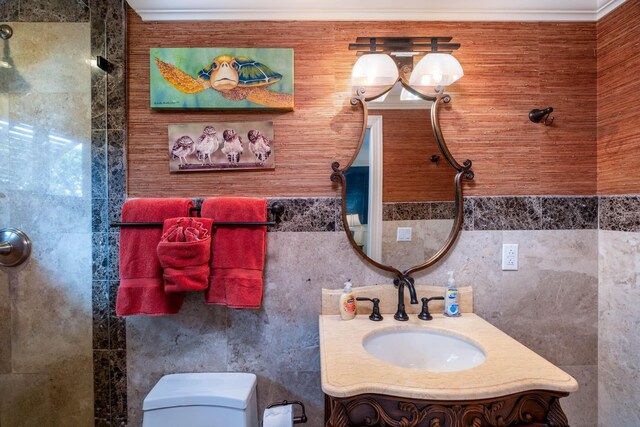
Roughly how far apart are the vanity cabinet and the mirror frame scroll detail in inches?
23.0

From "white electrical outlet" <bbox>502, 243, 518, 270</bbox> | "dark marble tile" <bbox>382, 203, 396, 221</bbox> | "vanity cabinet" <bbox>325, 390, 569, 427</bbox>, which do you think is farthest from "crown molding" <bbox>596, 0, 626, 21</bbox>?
"vanity cabinet" <bbox>325, 390, 569, 427</bbox>

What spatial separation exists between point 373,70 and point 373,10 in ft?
1.09

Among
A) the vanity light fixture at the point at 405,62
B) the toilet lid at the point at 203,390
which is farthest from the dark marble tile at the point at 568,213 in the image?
the toilet lid at the point at 203,390

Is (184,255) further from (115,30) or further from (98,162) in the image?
(115,30)

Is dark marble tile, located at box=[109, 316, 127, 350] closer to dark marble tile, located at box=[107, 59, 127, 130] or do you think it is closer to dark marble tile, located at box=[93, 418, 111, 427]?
dark marble tile, located at box=[93, 418, 111, 427]

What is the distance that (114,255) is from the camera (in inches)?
54.6

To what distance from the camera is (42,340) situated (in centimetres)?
134

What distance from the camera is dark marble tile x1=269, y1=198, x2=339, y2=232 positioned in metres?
1.41

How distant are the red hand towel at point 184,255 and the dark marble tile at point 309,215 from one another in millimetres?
337

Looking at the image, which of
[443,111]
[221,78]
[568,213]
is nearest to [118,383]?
[221,78]

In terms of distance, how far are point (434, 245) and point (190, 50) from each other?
1.42m

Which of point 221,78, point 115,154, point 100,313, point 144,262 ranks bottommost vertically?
point 100,313

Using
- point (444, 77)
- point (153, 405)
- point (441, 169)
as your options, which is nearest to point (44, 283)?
point (153, 405)

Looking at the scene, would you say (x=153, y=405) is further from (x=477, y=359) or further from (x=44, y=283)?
(x=477, y=359)
